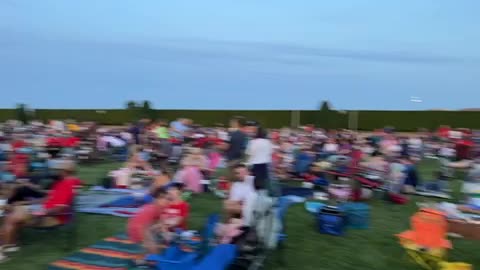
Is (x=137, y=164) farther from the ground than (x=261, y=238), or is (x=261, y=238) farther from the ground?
(x=137, y=164)

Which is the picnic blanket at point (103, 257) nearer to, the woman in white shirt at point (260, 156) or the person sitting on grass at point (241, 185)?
the person sitting on grass at point (241, 185)

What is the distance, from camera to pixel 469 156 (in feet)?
45.5

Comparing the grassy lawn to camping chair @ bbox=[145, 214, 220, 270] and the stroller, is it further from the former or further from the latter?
camping chair @ bbox=[145, 214, 220, 270]

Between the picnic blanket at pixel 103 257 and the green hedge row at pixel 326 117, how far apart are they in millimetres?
20311

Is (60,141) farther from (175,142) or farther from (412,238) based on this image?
(412,238)

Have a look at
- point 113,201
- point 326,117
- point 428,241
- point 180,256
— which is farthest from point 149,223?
point 326,117

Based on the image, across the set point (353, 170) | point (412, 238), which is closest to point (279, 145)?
point (353, 170)

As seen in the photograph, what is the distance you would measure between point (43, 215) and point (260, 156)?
156 inches

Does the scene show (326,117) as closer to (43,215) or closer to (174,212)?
(174,212)

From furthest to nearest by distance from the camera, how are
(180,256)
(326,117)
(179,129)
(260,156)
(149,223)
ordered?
(326,117)
(179,129)
(260,156)
(149,223)
(180,256)

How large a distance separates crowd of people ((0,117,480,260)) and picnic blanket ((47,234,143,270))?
26 cm

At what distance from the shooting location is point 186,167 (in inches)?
408

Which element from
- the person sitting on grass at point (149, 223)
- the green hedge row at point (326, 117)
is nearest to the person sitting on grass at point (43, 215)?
the person sitting on grass at point (149, 223)

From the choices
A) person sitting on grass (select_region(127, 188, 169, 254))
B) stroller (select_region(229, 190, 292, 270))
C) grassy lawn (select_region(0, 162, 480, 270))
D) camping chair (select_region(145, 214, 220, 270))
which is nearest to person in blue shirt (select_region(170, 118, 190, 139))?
grassy lawn (select_region(0, 162, 480, 270))
